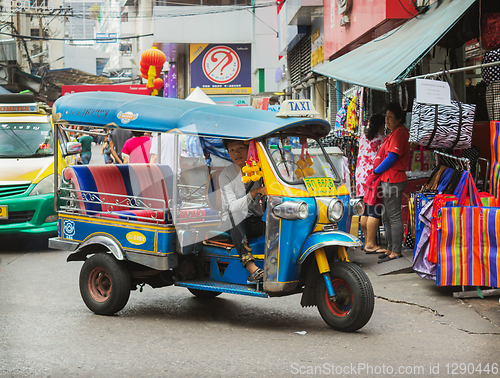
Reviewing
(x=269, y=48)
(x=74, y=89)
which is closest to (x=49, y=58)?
(x=74, y=89)

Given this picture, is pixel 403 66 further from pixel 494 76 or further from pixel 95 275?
pixel 95 275

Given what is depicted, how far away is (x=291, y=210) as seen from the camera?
4.77 metres

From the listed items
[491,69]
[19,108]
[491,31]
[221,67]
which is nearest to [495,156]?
[491,69]

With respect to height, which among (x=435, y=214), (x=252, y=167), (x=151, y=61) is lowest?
(x=435, y=214)

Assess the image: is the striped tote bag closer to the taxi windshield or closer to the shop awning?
the shop awning

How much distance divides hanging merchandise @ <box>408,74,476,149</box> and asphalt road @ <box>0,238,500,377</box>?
1.62 metres

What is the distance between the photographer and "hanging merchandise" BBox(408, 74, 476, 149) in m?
6.04

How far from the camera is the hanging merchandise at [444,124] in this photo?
6.04 metres

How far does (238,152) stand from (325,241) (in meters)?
1.22

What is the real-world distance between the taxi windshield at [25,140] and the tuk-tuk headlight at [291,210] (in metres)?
6.07

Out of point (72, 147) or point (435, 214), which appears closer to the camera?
point (435, 214)

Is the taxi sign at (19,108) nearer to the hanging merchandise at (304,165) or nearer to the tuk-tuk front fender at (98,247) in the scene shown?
the tuk-tuk front fender at (98,247)

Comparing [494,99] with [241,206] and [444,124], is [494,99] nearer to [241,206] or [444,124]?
[444,124]

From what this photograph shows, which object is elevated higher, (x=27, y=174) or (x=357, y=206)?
(x=27, y=174)
